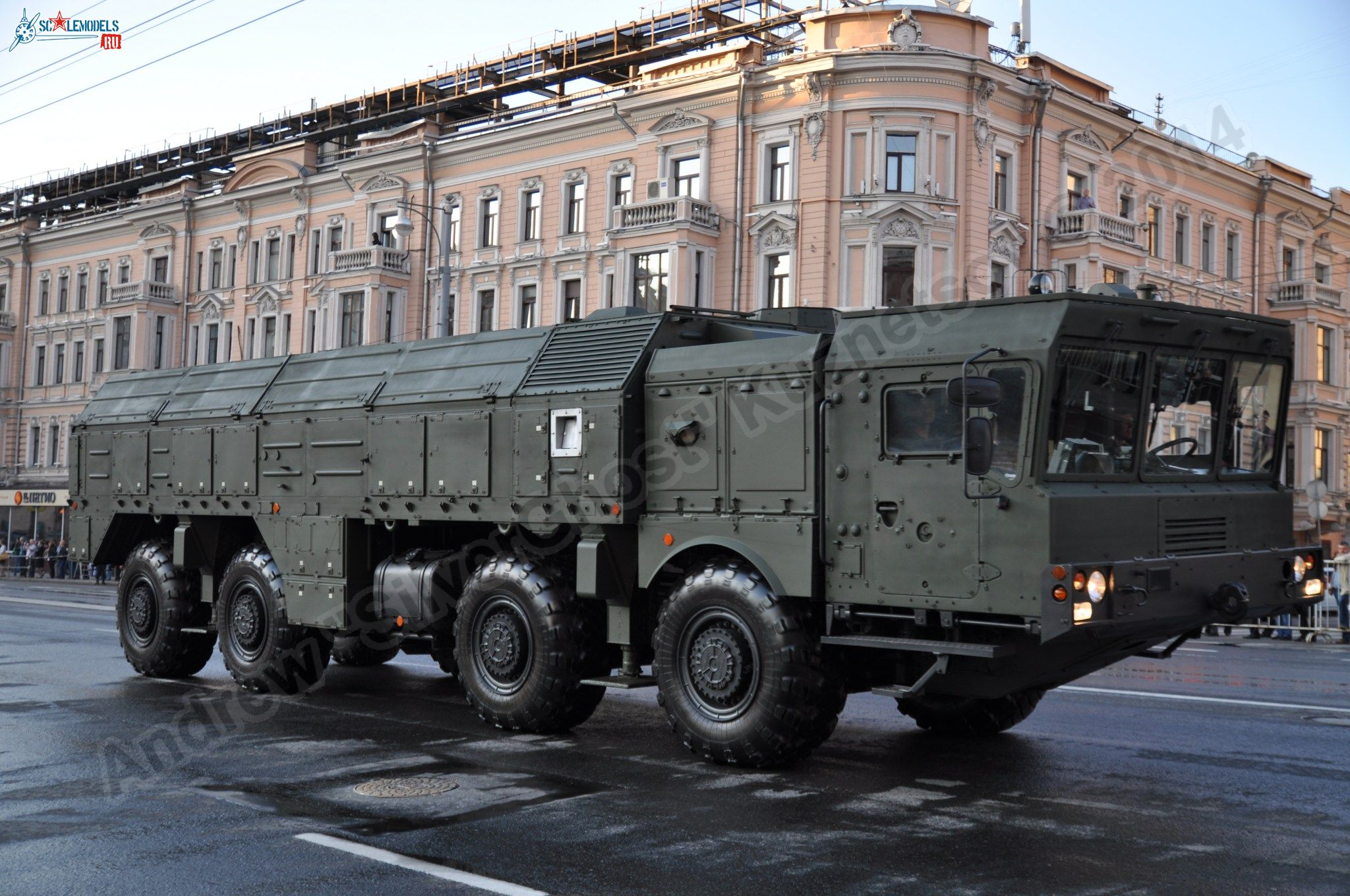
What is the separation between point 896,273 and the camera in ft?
116

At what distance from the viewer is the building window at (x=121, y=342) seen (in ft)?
181

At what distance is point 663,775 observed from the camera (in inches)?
343

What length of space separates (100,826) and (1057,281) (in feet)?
111

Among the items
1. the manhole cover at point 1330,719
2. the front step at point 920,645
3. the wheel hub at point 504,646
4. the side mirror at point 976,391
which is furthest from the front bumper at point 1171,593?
the wheel hub at point 504,646

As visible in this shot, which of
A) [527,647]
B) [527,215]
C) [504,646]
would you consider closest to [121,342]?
[527,215]

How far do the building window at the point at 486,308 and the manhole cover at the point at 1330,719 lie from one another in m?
34.1

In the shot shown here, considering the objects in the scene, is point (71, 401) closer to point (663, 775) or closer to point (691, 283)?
point (691, 283)

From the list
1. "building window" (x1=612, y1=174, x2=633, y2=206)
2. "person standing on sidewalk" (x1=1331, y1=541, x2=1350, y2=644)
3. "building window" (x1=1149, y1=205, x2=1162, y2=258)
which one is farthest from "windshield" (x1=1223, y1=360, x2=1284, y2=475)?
"building window" (x1=1149, y1=205, x2=1162, y2=258)

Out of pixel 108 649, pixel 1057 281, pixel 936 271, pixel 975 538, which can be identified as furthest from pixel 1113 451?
pixel 1057 281

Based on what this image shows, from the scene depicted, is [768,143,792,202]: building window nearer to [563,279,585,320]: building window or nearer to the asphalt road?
[563,279,585,320]: building window

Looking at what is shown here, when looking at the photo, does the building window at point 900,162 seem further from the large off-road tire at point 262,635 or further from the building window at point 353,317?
the large off-road tire at point 262,635

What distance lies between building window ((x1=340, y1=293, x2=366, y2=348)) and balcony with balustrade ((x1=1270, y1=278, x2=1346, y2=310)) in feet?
103

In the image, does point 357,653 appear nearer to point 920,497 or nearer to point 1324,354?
point 920,497

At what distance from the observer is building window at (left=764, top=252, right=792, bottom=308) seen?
120 feet
